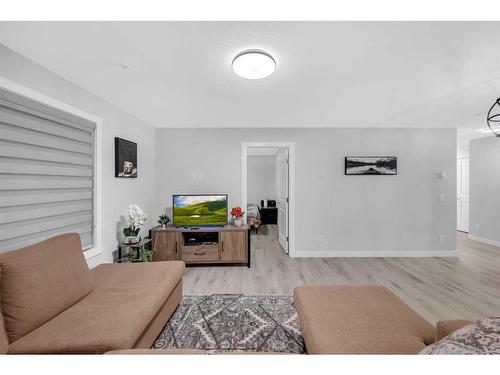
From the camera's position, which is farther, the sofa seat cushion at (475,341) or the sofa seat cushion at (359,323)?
the sofa seat cushion at (359,323)

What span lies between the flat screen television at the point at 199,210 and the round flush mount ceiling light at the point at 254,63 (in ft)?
7.63

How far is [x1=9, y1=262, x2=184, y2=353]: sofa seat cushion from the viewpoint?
1109mm

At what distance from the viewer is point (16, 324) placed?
117 centimetres

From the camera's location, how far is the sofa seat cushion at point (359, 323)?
1.14 m

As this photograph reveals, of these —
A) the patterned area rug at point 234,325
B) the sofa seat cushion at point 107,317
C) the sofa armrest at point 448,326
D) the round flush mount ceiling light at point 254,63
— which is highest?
the round flush mount ceiling light at point 254,63

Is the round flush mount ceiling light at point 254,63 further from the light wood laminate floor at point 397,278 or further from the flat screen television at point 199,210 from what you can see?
the light wood laminate floor at point 397,278

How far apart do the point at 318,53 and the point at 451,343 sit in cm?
186

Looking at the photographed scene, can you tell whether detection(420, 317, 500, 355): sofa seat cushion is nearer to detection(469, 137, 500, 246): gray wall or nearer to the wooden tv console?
the wooden tv console

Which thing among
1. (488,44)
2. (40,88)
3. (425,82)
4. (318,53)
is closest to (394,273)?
(425,82)

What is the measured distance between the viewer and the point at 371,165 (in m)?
4.04

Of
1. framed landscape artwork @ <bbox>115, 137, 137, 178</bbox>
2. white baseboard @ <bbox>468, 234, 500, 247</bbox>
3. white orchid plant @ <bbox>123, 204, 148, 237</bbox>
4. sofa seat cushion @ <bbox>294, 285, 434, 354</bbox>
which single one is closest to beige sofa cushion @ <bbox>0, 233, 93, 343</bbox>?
white orchid plant @ <bbox>123, 204, 148, 237</bbox>

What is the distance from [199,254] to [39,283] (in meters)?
→ 2.29

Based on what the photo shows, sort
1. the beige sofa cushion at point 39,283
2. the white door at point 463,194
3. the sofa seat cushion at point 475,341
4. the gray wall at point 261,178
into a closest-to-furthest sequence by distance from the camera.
→ the sofa seat cushion at point 475,341, the beige sofa cushion at point 39,283, the white door at point 463,194, the gray wall at point 261,178

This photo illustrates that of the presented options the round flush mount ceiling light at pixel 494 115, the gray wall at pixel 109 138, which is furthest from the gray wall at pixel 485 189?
the gray wall at pixel 109 138
